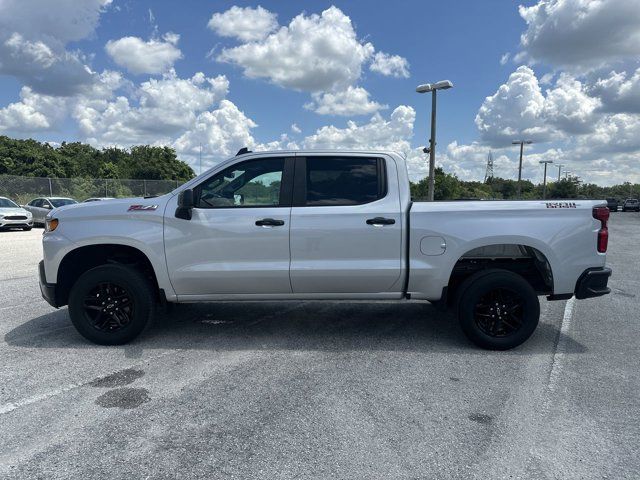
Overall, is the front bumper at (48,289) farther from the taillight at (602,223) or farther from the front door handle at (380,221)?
the taillight at (602,223)

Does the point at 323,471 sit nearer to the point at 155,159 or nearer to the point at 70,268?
the point at 70,268

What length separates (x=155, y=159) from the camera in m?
68.3

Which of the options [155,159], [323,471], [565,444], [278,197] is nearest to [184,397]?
[323,471]

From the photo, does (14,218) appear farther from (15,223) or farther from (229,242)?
(229,242)

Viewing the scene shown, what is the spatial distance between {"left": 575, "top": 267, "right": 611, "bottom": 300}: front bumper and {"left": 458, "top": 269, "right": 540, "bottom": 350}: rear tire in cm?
48

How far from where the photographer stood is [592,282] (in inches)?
185

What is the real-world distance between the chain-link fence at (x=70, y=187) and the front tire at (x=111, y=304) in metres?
23.9

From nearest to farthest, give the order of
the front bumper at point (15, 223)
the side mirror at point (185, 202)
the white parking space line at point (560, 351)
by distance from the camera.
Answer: the white parking space line at point (560, 351)
the side mirror at point (185, 202)
the front bumper at point (15, 223)

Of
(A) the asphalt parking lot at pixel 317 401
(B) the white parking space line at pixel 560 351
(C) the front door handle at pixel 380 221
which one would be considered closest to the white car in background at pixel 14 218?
(A) the asphalt parking lot at pixel 317 401

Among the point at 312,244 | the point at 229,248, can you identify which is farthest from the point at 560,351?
the point at 229,248

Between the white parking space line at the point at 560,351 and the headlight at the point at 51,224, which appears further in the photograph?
the headlight at the point at 51,224

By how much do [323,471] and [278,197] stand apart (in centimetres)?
273

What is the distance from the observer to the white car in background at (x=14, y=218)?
19.0m

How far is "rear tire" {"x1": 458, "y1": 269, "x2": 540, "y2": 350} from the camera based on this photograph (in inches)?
183
